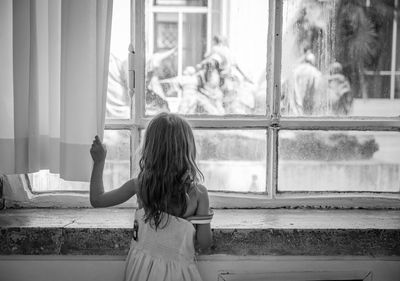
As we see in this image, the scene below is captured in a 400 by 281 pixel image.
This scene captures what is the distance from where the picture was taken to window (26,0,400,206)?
5.08 ft

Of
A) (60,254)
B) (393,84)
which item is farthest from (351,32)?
(60,254)

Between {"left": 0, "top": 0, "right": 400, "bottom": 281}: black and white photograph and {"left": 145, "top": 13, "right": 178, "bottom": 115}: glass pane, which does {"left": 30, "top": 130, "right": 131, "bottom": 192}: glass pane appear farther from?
{"left": 145, "top": 13, "right": 178, "bottom": 115}: glass pane

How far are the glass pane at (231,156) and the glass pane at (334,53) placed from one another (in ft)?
0.50

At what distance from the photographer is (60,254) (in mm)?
1334

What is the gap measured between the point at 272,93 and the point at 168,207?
55cm

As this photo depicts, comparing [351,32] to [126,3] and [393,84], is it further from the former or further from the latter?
[126,3]

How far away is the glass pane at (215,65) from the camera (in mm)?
1550

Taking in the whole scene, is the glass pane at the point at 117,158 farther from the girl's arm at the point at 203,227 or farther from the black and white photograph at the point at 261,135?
the girl's arm at the point at 203,227

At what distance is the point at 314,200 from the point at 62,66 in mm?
908

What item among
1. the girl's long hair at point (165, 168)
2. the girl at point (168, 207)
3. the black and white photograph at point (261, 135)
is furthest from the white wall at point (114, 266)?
the girl's long hair at point (165, 168)

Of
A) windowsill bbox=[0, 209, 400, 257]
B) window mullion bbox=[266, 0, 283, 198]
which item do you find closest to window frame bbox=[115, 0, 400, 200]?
window mullion bbox=[266, 0, 283, 198]

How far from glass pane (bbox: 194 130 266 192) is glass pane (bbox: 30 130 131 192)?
0.25 m

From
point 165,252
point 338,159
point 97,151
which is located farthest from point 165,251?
point 338,159

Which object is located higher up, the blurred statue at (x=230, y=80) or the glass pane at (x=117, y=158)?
the blurred statue at (x=230, y=80)
